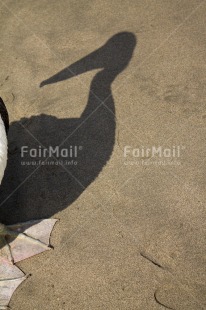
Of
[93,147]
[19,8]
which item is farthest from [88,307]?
[19,8]

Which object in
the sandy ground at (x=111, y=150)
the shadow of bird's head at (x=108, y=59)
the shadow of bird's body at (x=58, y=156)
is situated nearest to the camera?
the sandy ground at (x=111, y=150)

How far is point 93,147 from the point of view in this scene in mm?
5742

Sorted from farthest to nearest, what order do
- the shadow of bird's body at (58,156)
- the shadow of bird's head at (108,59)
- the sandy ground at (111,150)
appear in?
the shadow of bird's head at (108,59) → the shadow of bird's body at (58,156) → the sandy ground at (111,150)

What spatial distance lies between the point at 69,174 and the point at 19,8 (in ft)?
14.0

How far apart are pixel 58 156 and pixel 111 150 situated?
2.39 ft

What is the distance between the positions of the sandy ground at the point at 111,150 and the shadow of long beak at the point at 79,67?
0.04 m

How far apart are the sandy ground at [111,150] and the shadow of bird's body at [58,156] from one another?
0.05 feet

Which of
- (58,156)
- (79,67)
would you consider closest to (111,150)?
(58,156)

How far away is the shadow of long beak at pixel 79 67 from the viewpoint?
6723 mm

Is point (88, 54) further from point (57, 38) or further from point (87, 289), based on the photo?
point (87, 289)

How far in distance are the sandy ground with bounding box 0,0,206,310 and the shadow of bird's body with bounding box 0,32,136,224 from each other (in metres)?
0.02

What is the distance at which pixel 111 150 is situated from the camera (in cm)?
564

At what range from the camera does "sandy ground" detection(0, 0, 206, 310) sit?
4430 mm

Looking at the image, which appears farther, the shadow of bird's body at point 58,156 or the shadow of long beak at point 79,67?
the shadow of long beak at point 79,67
